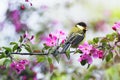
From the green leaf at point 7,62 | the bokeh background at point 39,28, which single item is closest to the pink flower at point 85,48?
the green leaf at point 7,62

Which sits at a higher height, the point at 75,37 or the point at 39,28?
the point at 75,37

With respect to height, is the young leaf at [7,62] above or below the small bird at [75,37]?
below

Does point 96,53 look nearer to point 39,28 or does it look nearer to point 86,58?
point 86,58

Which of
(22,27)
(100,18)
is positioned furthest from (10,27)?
(100,18)

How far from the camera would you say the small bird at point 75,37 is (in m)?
1.93

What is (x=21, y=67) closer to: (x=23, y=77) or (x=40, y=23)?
(x=23, y=77)

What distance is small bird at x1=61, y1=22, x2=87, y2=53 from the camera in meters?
1.93

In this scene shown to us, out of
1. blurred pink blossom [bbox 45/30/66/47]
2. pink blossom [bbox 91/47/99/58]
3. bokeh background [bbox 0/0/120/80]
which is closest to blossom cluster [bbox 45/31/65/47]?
blurred pink blossom [bbox 45/30/66/47]

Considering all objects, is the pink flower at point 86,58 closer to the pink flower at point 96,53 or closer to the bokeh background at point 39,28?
the pink flower at point 96,53

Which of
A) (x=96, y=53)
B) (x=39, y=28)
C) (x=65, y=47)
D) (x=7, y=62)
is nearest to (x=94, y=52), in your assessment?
(x=96, y=53)

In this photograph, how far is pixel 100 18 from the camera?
493 cm

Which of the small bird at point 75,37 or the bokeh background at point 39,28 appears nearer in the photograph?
the small bird at point 75,37

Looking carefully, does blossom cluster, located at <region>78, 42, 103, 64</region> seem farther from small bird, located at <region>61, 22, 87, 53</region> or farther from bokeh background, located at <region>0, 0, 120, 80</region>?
bokeh background, located at <region>0, 0, 120, 80</region>

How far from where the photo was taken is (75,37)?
6.47ft
